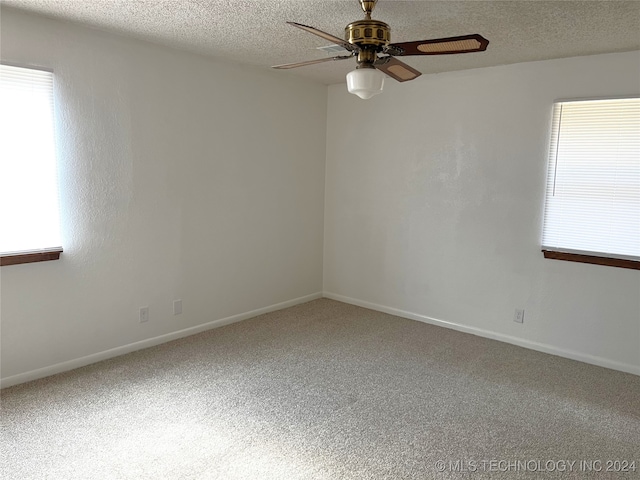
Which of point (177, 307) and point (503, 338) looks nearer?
point (177, 307)

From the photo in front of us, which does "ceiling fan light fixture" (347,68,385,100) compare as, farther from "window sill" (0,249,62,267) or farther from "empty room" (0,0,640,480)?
"window sill" (0,249,62,267)

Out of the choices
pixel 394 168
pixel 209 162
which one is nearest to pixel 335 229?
pixel 394 168

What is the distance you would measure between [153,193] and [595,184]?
3447mm

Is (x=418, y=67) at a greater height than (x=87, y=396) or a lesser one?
greater

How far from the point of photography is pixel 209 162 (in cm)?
413

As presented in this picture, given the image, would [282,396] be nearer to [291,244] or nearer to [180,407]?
[180,407]

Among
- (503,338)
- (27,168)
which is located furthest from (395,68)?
(503,338)

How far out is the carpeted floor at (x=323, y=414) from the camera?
2363 mm

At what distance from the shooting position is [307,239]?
5.23 metres

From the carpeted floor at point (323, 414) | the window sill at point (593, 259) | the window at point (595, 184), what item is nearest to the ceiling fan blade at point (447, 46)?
the window at point (595, 184)

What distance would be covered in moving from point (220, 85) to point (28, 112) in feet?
5.18

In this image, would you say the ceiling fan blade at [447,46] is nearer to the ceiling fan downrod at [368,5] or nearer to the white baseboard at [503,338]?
the ceiling fan downrod at [368,5]

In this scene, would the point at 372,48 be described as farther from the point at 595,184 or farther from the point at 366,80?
the point at 595,184

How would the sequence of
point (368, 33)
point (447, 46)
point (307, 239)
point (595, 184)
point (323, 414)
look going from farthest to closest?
point (307, 239) < point (595, 184) < point (323, 414) < point (368, 33) < point (447, 46)
